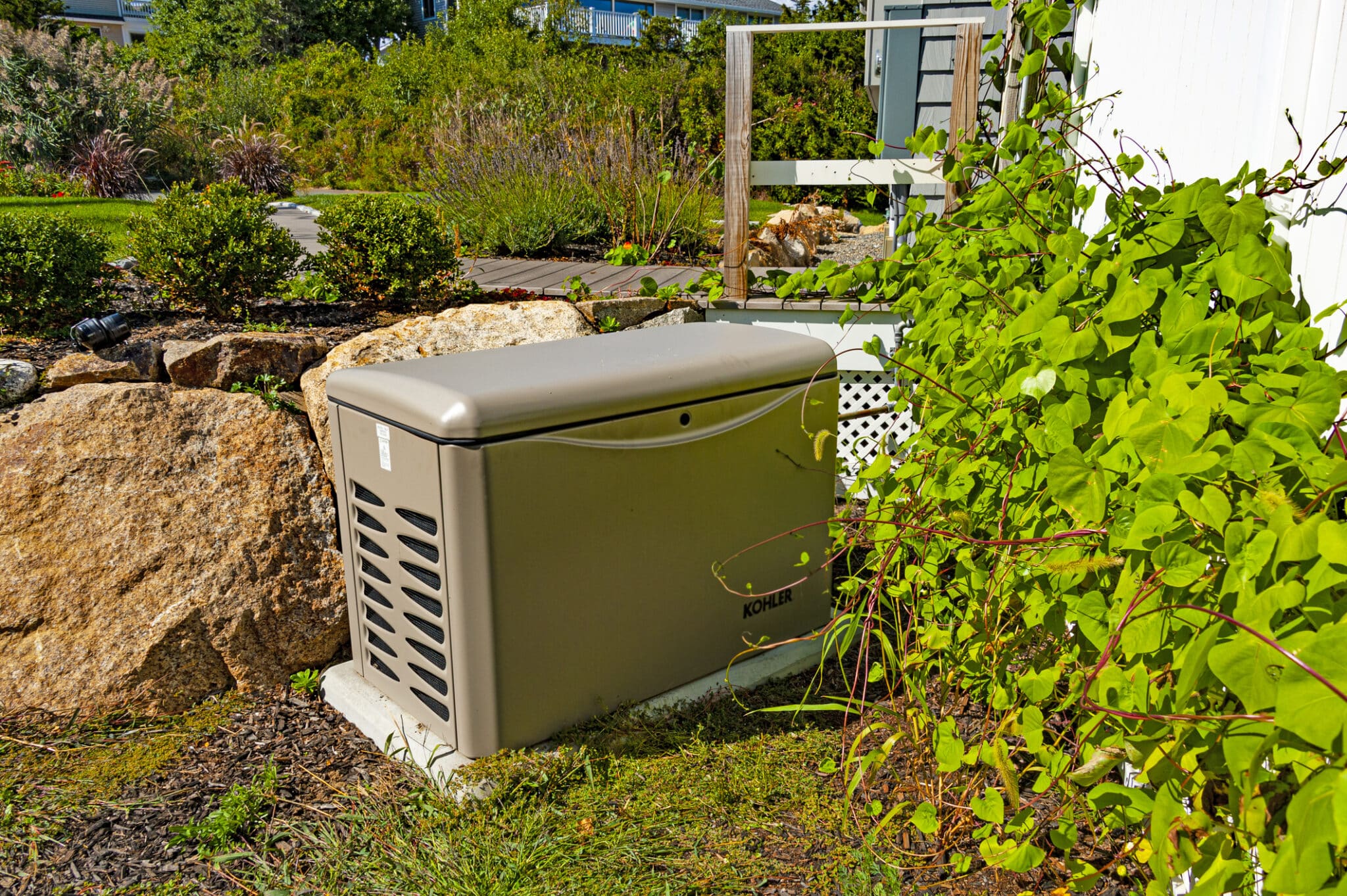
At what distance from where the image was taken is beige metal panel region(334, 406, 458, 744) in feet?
7.75

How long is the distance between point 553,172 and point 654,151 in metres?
1.14

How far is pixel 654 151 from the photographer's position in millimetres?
7977

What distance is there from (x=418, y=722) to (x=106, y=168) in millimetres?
12691

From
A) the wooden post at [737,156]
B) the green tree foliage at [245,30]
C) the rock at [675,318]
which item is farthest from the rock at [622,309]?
the green tree foliage at [245,30]

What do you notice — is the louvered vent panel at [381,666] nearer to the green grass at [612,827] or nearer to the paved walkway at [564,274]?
the green grass at [612,827]

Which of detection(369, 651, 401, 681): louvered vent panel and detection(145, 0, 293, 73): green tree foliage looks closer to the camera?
detection(369, 651, 401, 681): louvered vent panel

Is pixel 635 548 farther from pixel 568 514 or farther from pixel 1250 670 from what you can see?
pixel 1250 670

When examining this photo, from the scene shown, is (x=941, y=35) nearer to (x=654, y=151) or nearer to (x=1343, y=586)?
(x=654, y=151)

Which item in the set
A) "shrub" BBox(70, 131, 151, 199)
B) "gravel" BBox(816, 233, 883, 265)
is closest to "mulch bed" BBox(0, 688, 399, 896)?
"gravel" BBox(816, 233, 883, 265)

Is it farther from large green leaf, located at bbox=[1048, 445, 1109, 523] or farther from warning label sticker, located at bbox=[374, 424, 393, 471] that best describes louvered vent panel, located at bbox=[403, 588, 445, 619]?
large green leaf, located at bbox=[1048, 445, 1109, 523]

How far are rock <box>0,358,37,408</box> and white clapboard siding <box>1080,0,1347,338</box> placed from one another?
11.7ft

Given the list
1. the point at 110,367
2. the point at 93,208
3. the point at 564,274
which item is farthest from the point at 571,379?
the point at 93,208

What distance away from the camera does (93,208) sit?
902 cm

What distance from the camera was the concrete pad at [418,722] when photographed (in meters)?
2.47
